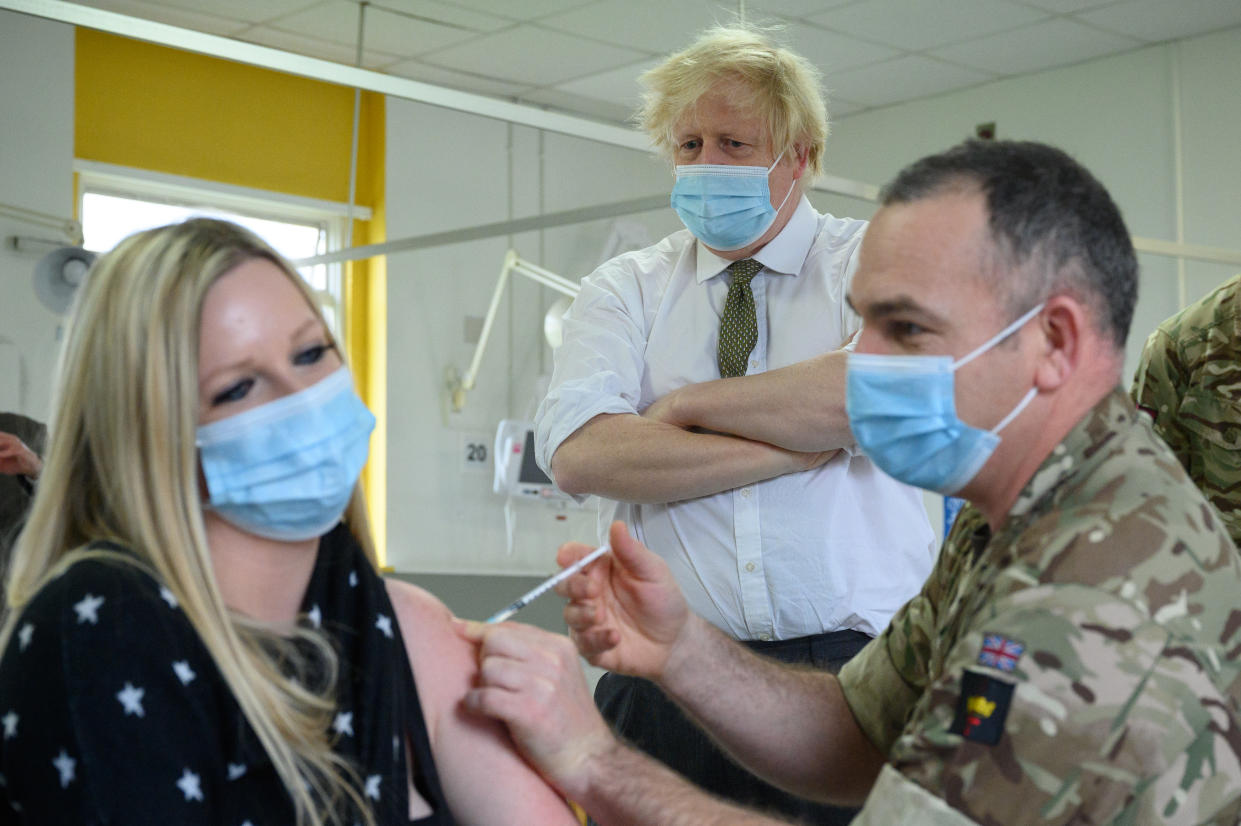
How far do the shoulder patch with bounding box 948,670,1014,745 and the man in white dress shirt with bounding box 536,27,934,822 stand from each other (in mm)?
731

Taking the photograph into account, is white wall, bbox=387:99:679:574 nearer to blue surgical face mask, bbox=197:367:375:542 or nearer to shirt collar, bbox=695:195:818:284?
shirt collar, bbox=695:195:818:284

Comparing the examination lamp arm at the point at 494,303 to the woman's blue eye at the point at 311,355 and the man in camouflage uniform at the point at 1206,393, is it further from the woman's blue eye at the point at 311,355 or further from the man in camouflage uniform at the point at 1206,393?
the woman's blue eye at the point at 311,355

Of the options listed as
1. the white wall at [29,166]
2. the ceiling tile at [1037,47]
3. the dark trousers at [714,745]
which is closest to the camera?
the dark trousers at [714,745]

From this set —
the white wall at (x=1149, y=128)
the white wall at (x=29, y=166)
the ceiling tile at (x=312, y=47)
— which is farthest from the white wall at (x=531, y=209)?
the white wall at (x=29, y=166)

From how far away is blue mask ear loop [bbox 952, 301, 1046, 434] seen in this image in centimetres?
122

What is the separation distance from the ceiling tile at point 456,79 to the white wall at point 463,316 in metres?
0.17

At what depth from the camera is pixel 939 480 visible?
4.27 feet

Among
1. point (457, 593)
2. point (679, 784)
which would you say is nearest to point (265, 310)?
point (679, 784)

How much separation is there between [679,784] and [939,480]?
1.29ft

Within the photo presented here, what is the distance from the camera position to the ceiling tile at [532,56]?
537 centimetres

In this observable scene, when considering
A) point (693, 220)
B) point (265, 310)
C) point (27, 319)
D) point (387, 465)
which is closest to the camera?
point (265, 310)

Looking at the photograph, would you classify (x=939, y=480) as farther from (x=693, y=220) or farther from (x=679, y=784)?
(x=693, y=220)

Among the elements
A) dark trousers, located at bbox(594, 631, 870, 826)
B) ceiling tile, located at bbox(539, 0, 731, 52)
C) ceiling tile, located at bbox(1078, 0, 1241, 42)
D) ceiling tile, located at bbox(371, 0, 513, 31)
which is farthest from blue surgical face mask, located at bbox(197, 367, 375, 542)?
ceiling tile, located at bbox(1078, 0, 1241, 42)

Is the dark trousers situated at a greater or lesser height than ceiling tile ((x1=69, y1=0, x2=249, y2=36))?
lesser
